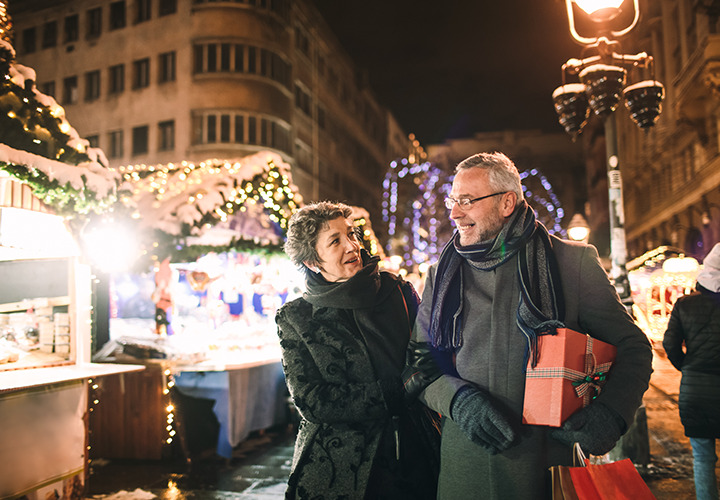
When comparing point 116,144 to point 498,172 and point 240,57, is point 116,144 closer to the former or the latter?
point 240,57

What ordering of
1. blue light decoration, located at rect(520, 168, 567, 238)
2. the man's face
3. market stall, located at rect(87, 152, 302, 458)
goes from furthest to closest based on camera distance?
blue light decoration, located at rect(520, 168, 567, 238) → market stall, located at rect(87, 152, 302, 458) → the man's face

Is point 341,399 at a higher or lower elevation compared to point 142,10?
lower

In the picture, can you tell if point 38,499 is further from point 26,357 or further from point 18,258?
point 18,258

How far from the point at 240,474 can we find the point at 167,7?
25288 millimetres

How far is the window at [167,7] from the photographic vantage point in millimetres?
25656

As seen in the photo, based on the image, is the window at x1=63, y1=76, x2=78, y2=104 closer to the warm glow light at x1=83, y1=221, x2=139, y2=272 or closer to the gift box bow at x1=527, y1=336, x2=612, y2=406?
the warm glow light at x1=83, y1=221, x2=139, y2=272

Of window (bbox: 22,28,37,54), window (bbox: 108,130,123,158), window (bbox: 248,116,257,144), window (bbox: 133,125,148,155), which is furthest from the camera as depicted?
window (bbox: 22,28,37,54)

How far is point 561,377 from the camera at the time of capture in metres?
1.97

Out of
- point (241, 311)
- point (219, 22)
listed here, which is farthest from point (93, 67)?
point (241, 311)

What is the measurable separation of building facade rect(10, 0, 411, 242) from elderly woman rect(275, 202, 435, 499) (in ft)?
72.2

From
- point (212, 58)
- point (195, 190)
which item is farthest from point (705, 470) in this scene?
point (212, 58)

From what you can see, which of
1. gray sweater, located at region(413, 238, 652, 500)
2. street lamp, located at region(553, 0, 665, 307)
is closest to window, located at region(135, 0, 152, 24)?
street lamp, located at region(553, 0, 665, 307)

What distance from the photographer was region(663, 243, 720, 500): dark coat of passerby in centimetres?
430

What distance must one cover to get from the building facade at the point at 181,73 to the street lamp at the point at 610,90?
64.4 ft
